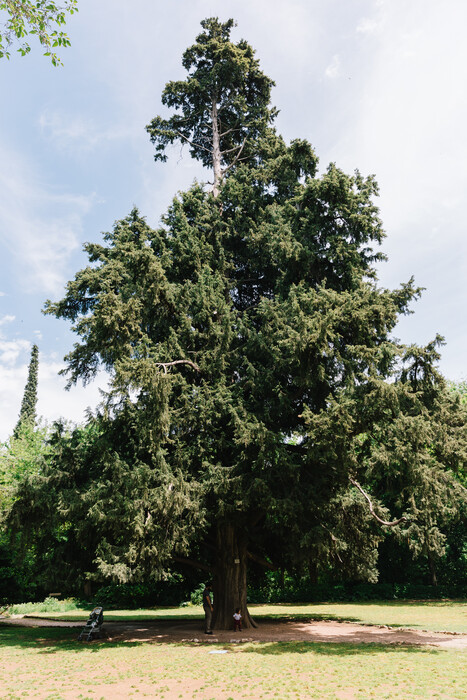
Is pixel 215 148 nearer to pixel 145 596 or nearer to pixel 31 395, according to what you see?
pixel 145 596

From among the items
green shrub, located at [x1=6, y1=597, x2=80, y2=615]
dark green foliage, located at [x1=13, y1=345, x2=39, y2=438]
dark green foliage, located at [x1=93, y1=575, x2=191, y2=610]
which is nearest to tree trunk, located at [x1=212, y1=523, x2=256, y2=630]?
green shrub, located at [x1=6, y1=597, x2=80, y2=615]

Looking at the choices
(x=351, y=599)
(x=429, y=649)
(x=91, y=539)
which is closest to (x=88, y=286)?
(x=91, y=539)

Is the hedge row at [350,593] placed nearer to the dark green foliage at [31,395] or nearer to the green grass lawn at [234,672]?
the green grass lawn at [234,672]

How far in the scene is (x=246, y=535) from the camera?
14.2m

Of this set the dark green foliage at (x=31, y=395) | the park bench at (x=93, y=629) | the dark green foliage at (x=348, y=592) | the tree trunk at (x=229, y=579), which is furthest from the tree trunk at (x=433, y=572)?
the dark green foliage at (x=31, y=395)

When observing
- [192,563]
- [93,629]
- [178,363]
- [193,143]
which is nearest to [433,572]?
[192,563]

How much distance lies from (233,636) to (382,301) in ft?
31.6

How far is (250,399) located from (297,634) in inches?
259

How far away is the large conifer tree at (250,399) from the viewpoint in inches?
442

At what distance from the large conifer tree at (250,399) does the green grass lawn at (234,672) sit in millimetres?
2002

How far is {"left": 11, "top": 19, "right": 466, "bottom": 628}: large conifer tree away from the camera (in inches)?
442

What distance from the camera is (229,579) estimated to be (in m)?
13.9

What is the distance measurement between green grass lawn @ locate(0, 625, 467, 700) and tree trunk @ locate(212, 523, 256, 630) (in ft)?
8.91

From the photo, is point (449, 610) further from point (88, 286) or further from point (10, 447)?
point (10, 447)
